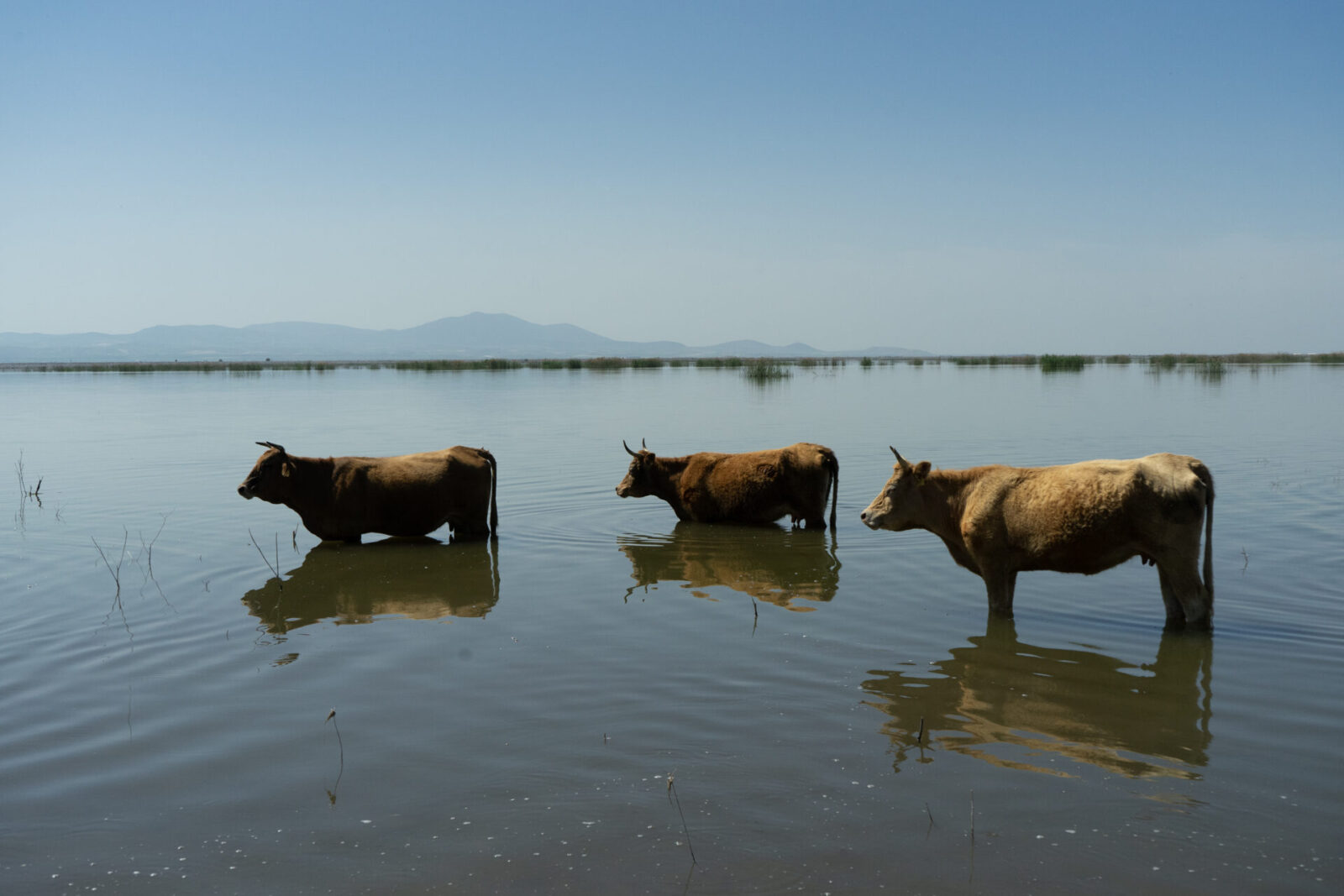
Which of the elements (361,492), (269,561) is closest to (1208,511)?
(361,492)

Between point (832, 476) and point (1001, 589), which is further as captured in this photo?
point (832, 476)

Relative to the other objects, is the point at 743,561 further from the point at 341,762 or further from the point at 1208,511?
the point at 341,762

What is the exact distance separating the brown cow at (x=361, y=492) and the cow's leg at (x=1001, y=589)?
21.7 ft

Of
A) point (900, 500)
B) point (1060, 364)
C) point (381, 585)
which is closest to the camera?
point (900, 500)

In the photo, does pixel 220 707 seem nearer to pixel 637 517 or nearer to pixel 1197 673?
pixel 1197 673

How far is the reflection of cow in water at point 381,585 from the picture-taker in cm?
877

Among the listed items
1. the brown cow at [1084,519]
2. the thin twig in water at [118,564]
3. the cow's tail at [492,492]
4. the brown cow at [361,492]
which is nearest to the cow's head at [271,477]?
the brown cow at [361,492]

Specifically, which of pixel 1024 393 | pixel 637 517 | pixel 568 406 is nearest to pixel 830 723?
pixel 637 517

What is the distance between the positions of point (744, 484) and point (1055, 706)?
7162 millimetres

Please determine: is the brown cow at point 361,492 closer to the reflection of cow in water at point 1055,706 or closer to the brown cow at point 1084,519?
the brown cow at point 1084,519

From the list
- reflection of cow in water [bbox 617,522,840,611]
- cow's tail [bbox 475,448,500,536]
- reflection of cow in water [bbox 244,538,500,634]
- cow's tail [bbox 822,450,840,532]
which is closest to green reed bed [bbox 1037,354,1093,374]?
cow's tail [bbox 822,450,840,532]

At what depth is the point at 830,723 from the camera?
5.87m

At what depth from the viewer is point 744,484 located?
13.1 metres

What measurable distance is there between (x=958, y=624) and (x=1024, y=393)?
107 feet
